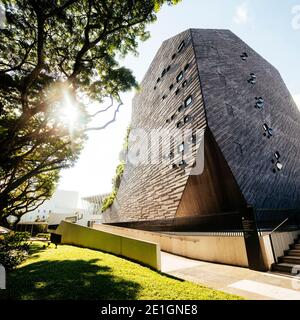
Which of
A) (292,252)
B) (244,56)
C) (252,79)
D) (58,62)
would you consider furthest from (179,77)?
(292,252)

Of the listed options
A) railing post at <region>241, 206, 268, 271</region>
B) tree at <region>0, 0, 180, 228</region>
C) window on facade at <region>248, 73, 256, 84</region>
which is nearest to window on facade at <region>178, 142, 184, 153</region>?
tree at <region>0, 0, 180, 228</region>

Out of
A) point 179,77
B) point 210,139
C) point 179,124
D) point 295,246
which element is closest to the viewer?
point 295,246

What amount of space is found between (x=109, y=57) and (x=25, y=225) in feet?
153

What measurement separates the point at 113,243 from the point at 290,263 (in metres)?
7.57

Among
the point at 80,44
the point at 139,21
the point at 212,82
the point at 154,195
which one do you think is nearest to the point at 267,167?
the point at 212,82

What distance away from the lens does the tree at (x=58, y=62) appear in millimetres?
7742

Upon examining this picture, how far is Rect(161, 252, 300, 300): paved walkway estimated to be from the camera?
184 inches

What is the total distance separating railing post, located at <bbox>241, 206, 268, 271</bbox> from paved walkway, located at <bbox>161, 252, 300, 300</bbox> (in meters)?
0.30

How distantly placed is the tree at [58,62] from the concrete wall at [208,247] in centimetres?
795

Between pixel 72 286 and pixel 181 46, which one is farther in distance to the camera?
pixel 181 46

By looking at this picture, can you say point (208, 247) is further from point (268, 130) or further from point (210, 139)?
point (268, 130)

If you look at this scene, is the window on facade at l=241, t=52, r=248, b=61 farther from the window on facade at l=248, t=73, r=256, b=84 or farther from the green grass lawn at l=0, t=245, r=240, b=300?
the green grass lawn at l=0, t=245, r=240, b=300

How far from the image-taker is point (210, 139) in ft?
37.6

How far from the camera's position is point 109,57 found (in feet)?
33.0
